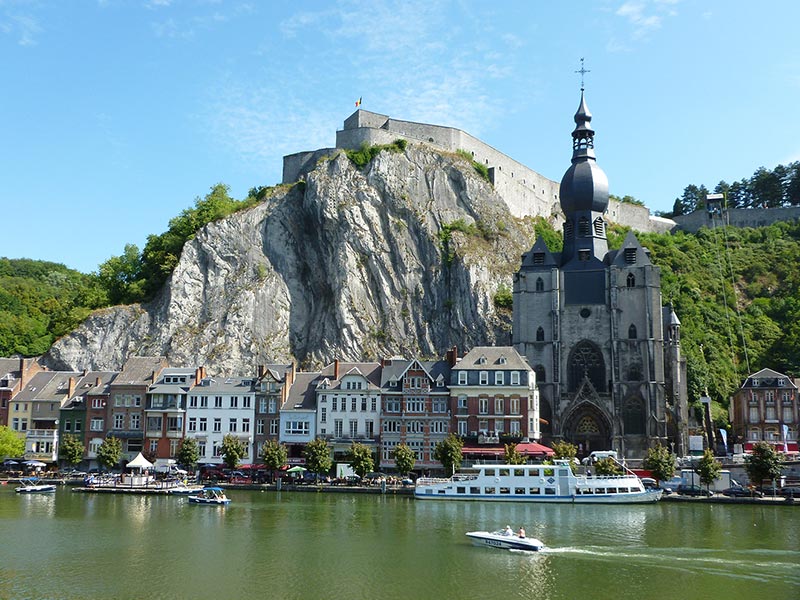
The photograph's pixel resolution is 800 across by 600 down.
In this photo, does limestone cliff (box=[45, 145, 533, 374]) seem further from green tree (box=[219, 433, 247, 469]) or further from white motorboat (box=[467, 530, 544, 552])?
white motorboat (box=[467, 530, 544, 552])

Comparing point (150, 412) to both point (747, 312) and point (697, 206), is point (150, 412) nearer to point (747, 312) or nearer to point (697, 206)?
point (747, 312)

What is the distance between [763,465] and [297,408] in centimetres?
3858

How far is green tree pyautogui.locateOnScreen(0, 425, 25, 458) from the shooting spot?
7775 cm

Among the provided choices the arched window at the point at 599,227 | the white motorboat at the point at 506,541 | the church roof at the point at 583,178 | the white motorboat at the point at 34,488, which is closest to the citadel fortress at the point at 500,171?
the church roof at the point at 583,178

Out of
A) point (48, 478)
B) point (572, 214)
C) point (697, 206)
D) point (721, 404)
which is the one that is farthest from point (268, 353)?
point (697, 206)

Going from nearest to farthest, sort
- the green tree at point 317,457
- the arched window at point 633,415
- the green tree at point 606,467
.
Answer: the green tree at point 606,467 → the green tree at point 317,457 → the arched window at point 633,415

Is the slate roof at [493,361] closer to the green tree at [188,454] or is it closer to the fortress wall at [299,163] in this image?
the green tree at [188,454]

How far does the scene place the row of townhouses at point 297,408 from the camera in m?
74.8

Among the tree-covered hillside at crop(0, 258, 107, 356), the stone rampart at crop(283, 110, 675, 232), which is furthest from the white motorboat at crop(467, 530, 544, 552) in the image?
the stone rampart at crop(283, 110, 675, 232)

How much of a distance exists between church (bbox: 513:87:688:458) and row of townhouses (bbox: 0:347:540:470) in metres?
8.44

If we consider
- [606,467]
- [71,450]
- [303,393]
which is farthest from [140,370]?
[606,467]

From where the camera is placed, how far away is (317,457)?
69.9 meters

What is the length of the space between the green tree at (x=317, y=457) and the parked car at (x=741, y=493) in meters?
30.7

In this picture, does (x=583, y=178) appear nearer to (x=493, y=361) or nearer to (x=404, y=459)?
(x=493, y=361)
